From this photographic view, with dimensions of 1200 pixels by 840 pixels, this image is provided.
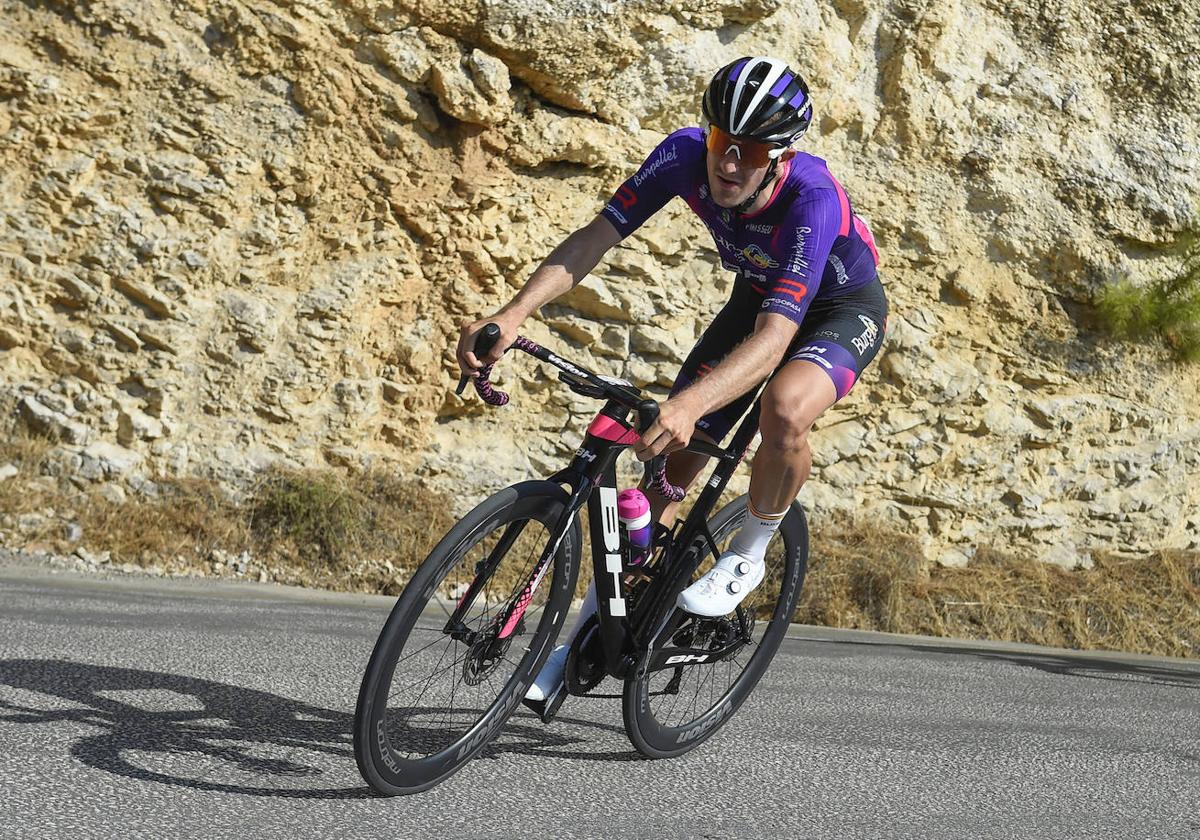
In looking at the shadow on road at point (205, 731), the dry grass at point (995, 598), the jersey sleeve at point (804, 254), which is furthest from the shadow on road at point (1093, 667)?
the jersey sleeve at point (804, 254)

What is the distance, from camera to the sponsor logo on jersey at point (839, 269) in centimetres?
439

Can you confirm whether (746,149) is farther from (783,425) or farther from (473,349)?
(473,349)

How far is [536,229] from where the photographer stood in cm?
1086

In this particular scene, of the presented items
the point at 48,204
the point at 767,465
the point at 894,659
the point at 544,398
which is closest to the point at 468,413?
the point at 544,398

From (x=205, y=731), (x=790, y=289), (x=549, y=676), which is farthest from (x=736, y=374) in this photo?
(x=205, y=731)

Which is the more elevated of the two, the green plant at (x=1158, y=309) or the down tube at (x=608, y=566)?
the green plant at (x=1158, y=309)

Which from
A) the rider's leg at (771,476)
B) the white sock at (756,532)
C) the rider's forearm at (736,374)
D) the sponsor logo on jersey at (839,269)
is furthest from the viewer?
the sponsor logo on jersey at (839,269)

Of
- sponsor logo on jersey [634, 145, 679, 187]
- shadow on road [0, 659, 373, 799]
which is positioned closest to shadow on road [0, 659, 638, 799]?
shadow on road [0, 659, 373, 799]

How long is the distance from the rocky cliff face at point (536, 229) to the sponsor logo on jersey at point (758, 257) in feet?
20.6

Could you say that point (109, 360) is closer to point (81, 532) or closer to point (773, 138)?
point (81, 532)

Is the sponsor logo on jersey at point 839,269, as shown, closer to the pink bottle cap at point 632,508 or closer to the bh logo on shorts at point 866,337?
the bh logo on shorts at point 866,337

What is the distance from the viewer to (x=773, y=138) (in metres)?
3.90

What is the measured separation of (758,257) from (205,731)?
2390 mm

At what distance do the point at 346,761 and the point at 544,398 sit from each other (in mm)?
7205
